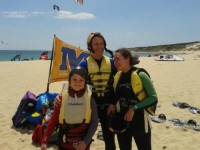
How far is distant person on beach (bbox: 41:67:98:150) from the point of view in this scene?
11.1ft

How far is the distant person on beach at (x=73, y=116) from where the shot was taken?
337cm

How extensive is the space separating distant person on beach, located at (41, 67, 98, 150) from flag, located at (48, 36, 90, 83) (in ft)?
16.1

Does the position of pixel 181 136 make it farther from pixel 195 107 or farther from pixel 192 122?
pixel 195 107

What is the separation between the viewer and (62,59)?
8.36 m

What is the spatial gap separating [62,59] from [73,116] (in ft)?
16.8

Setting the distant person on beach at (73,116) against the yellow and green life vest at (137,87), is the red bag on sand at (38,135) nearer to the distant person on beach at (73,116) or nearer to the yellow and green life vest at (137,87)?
the distant person on beach at (73,116)

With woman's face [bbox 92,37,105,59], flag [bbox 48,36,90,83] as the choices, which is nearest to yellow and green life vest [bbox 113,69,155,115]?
woman's face [bbox 92,37,105,59]

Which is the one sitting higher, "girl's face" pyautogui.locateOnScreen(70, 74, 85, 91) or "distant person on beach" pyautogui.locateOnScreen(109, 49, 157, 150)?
"girl's face" pyautogui.locateOnScreen(70, 74, 85, 91)

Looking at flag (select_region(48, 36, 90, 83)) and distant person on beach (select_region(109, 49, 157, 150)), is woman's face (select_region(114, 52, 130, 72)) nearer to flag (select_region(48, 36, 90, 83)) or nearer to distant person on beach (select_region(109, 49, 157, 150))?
distant person on beach (select_region(109, 49, 157, 150))

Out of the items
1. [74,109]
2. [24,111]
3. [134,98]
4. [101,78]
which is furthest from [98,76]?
[24,111]

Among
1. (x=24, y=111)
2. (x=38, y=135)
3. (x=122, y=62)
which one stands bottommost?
(x=38, y=135)

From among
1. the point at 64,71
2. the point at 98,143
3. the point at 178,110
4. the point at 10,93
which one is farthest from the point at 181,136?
the point at 10,93

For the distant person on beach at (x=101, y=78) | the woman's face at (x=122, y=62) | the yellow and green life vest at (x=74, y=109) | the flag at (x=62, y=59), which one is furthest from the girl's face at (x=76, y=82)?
the flag at (x=62, y=59)

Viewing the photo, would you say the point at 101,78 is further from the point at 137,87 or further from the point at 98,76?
the point at 137,87
